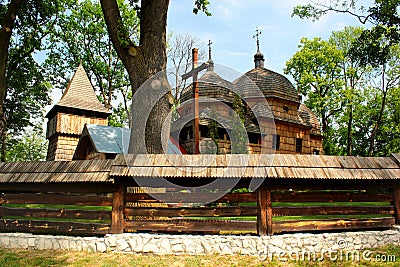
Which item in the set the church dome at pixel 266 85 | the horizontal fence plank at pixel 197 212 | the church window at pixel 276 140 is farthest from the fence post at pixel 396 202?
the church dome at pixel 266 85

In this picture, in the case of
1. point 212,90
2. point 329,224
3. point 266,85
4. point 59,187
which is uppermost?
point 266,85

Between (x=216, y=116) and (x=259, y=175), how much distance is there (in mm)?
13837

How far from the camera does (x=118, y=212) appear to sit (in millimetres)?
6539

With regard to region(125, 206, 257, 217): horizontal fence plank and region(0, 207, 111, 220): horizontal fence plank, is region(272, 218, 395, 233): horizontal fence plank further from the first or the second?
region(0, 207, 111, 220): horizontal fence plank

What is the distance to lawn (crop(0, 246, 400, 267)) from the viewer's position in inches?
221

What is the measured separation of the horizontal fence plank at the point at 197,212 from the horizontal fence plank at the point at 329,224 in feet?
1.96

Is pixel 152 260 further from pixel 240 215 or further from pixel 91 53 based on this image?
pixel 91 53

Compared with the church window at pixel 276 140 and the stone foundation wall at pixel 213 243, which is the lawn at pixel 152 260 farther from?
the church window at pixel 276 140

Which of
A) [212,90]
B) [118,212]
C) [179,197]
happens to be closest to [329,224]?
[179,197]

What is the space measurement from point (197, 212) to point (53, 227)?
300 cm

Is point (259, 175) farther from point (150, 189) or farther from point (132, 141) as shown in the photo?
point (132, 141)

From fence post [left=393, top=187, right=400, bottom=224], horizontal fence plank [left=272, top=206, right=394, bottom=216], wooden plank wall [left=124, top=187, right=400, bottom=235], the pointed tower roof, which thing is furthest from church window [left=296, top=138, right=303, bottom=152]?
wooden plank wall [left=124, top=187, right=400, bottom=235]

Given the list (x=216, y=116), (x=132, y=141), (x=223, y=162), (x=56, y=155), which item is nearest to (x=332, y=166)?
(x=223, y=162)

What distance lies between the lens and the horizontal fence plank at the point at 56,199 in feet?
22.0
